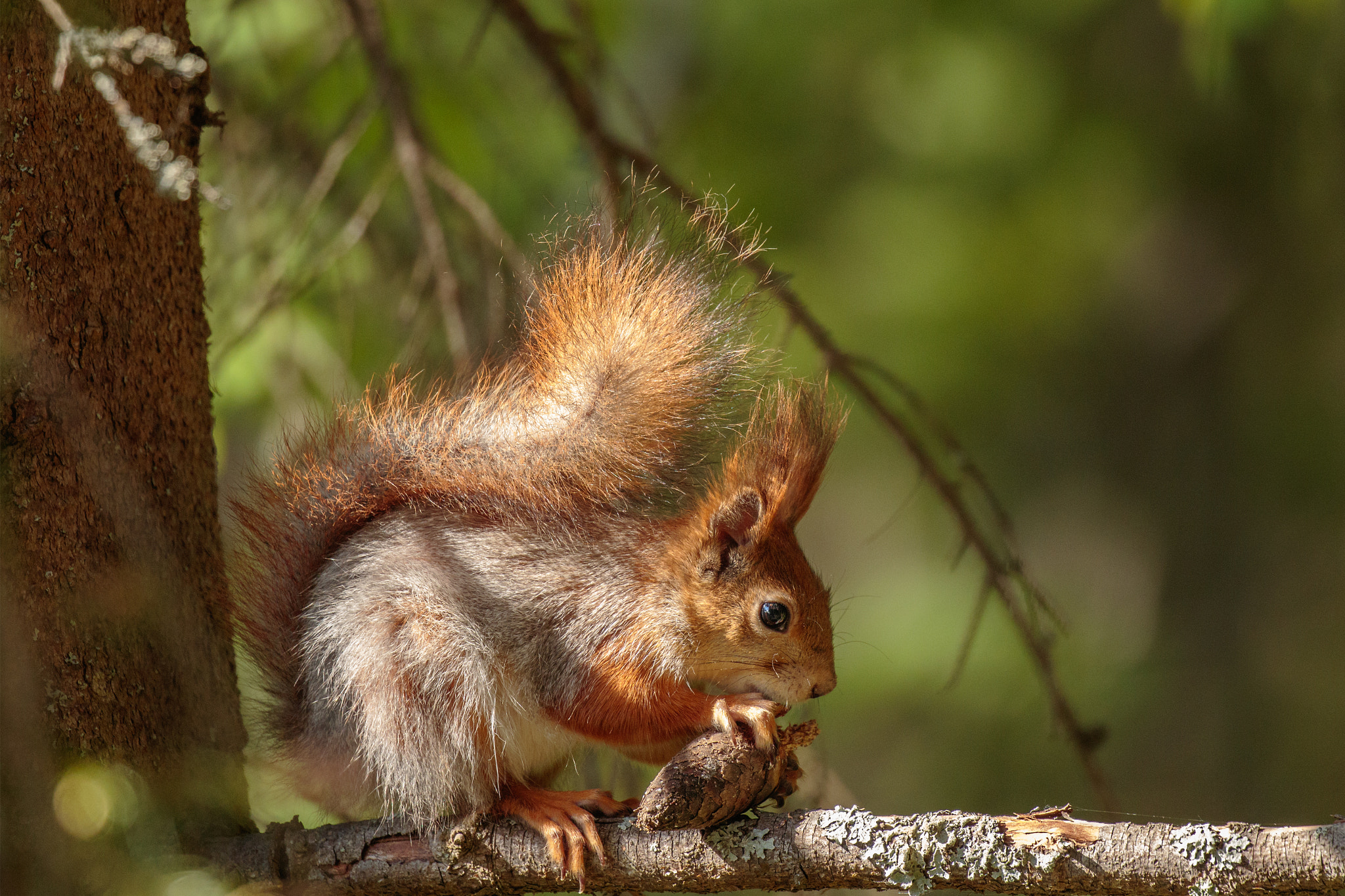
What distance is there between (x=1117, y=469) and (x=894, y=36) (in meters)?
2.18

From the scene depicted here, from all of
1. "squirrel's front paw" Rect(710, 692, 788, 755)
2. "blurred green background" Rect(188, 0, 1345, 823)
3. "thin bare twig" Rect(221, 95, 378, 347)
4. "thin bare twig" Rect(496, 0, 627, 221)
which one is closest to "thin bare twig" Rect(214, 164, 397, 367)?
"thin bare twig" Rect(221, 95, 378, 347)

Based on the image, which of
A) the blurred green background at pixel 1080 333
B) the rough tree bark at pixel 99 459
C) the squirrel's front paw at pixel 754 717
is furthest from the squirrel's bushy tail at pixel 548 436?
the blurred green background at pixel 1080 333

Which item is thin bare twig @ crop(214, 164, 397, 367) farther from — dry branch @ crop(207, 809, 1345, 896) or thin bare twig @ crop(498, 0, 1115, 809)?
dry branch @ crop(207, 809, 1345, 896)

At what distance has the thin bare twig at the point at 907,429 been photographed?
76.4 inches

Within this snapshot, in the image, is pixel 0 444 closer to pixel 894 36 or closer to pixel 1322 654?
pixel 894 36

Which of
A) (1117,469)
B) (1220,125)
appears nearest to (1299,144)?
(1220,125)

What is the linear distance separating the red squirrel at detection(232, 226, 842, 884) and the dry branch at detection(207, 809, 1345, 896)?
0.08m

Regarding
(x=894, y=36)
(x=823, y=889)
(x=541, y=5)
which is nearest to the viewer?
(x=823, y=889)

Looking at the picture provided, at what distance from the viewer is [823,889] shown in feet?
4.75

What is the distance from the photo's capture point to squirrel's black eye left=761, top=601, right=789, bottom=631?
188 cm

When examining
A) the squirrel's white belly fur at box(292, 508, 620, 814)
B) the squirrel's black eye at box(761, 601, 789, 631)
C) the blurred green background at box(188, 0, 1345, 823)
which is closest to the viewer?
the squirrel's white belly fur at box(292, 508, 620, 814)

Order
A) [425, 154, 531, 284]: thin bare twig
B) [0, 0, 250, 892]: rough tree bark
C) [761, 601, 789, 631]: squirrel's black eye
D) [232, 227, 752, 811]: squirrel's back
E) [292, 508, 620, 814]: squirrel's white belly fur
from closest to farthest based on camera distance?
1. [0, 0, 250, 892]: rough tree bark
2. [292, 508, 620, 814]: squirrel's white belly fur
3. [232, 227, 752, 811]: squirrel's back
4. [761, 601, 789, 631]: squirrel's black eye
5. [425, 154, 531, 284]: thin bare twig

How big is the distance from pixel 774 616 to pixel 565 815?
18.0 inches

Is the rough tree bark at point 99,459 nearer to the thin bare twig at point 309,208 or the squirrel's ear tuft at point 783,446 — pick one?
the thin bare twig at point 309,208
